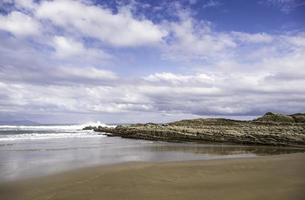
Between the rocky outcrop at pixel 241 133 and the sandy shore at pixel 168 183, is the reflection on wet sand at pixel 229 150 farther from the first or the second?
the sandy shore at pixel 168 183

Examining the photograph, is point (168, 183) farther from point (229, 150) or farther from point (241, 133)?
point (241, 133)

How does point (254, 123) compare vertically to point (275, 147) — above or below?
above

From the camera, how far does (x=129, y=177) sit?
466 inches

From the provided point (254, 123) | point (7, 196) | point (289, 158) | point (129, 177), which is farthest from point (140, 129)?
point (7, 196)

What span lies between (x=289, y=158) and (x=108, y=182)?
11080mm

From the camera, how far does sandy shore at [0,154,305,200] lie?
927cm

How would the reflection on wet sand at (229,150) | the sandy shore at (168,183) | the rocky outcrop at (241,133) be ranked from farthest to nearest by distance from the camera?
the rocky outcrop at (241,133) → the reflection on wet sand at (229,150) → the sandy shore at (168,183)

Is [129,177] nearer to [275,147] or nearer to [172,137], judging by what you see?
[275,147]

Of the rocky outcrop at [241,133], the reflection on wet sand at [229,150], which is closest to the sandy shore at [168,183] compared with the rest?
the reflection on wet sand at [229,150]

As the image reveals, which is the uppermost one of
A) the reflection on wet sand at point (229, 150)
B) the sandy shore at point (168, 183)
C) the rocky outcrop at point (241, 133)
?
the rocky outcrop at point (241, 133)

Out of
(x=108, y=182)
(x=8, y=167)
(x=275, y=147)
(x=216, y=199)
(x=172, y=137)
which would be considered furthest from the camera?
(x=172, y=137)

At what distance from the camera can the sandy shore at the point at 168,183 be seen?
927 cm

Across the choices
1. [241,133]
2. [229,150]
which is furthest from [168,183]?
[241,133]

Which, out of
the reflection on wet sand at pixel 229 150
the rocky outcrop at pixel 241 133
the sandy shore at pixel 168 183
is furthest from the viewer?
the rocky outcrop at pixel 241 133
